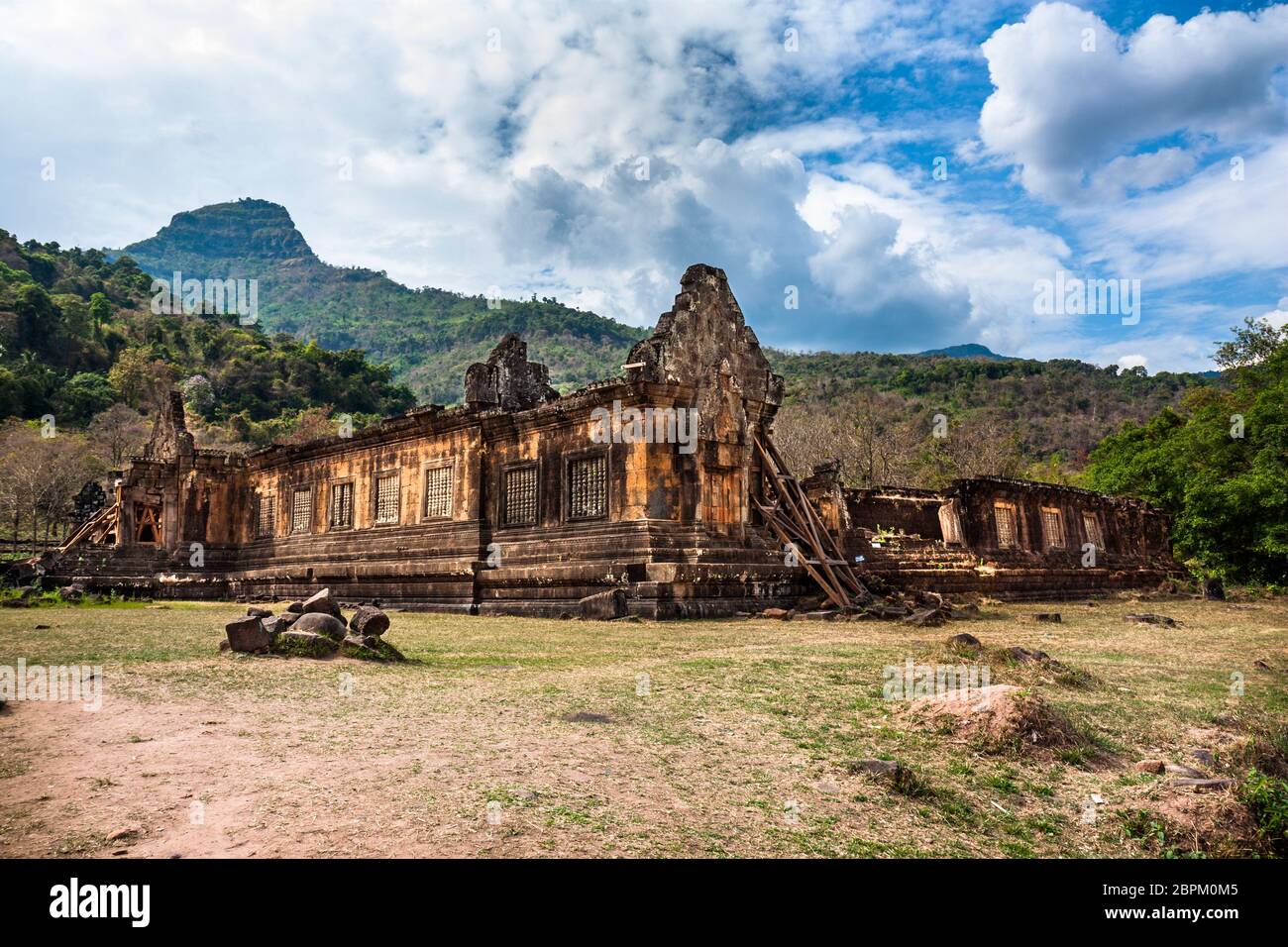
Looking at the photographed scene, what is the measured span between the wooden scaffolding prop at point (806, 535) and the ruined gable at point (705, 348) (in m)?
1.73

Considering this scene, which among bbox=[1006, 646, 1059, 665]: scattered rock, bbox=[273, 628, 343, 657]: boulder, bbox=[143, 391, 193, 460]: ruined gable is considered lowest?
bbox=[1006, 646, 1059, 665]: scattered rock

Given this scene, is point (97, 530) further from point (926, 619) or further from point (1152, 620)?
point (1152, 620)

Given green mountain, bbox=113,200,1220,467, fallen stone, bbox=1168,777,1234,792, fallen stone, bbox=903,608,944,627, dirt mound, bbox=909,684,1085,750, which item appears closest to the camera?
fallen stone, bbox=1168,777,1234,792

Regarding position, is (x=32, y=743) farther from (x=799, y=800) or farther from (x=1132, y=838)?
(x=1132, y=838)

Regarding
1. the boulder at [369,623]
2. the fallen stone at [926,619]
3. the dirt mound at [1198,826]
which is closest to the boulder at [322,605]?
the boulder at [369,623]

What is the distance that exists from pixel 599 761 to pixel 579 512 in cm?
1416

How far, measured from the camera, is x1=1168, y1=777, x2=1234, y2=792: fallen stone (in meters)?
4.48

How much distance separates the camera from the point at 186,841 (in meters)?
3.38

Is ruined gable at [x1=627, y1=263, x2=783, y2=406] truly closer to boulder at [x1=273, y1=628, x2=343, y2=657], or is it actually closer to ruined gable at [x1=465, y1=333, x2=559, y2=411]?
ruined gable at [x1=465, y1=333, x2=559, y2=411]

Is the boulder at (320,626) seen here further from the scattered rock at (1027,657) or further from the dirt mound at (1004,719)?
the scattered rock at (1027,657)

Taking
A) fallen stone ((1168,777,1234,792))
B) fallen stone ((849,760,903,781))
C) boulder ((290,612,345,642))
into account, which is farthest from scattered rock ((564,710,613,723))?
boulder ((290,612,345,642))

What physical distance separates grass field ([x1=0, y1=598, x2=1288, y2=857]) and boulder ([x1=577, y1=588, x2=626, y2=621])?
20.5ft
